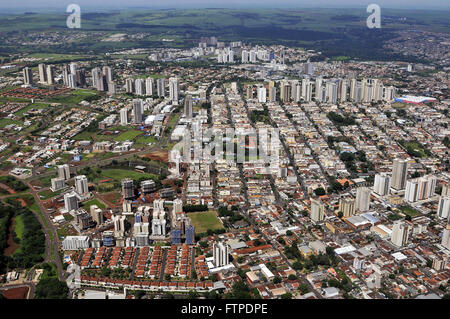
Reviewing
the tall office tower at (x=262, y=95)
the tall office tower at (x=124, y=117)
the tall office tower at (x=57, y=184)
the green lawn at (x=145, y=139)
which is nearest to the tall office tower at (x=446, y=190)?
the green lawn at (x=145, y=139)

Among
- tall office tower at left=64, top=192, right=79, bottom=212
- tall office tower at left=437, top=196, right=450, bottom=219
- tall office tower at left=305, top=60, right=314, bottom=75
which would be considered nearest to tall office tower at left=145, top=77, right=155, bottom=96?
tall office tower at left=305, top=60, right=314, bottom=75

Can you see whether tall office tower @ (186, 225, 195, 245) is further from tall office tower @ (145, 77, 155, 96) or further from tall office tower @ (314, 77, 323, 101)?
tall office tower @ (145, 77, 155, 96)

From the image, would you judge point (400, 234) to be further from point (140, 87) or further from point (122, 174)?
point (140, 87)

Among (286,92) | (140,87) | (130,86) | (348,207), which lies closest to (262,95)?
(286,92)

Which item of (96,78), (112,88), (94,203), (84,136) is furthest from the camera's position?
(96,78)

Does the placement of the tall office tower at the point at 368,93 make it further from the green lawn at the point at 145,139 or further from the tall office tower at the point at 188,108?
the green lawn at the point at 145,139
